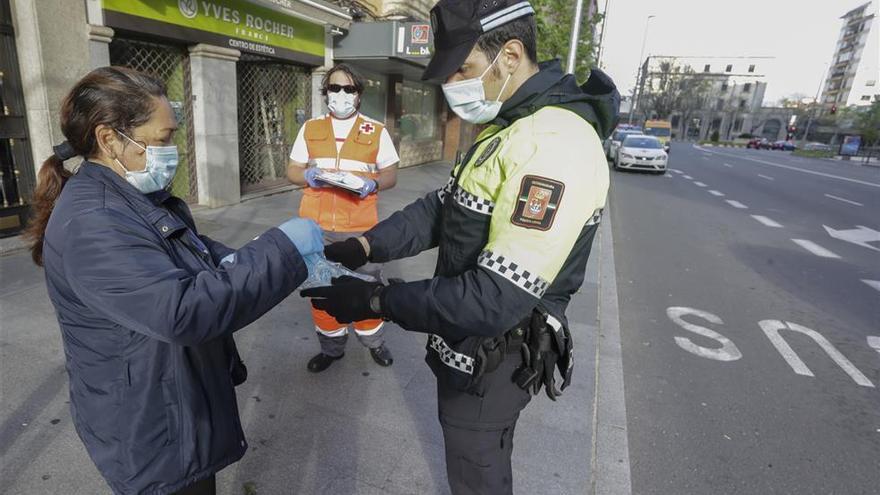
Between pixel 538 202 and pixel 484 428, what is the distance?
0.79 m

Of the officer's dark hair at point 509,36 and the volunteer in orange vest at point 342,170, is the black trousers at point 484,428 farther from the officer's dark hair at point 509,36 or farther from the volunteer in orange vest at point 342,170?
the volunteer in orange vest at point 342,170

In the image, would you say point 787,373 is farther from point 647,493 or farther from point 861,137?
point 861,137

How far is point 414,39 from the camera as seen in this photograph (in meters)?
9.08

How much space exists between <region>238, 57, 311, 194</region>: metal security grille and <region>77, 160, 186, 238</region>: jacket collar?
7608 mm

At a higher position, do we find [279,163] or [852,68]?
[852,68]

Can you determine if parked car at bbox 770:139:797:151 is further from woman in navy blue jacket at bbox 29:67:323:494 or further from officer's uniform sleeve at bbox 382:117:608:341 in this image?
woman in navy blue jacket at bbox 29:67:323:494

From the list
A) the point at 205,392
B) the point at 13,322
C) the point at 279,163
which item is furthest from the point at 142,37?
the point at 205,392

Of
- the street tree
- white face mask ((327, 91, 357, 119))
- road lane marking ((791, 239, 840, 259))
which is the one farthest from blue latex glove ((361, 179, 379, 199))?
road lane marking ((791, 239, 840, 259))

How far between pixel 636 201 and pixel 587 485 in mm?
10298

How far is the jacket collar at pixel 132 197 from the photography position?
1.28m

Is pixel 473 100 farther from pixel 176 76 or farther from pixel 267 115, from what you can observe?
pixel 267 115

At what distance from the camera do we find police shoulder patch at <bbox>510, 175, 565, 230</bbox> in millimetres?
1222

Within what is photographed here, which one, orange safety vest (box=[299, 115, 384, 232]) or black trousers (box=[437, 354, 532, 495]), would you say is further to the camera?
orange safety vest (box=[299, 115, 384, 232])

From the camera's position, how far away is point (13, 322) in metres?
3.55
